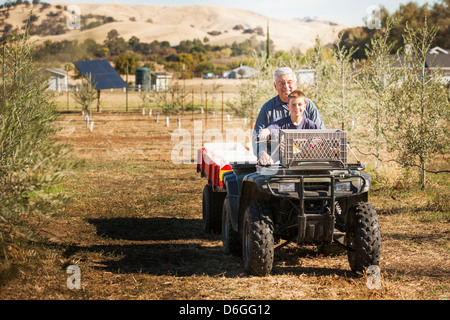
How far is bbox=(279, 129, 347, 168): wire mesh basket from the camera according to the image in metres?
6.12

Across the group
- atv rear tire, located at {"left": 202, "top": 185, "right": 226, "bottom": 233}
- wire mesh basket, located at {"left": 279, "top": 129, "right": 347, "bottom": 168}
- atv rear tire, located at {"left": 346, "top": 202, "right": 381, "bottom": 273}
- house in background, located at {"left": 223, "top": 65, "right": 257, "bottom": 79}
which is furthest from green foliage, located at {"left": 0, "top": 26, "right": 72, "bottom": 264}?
house in background, located at {"left": 223, "top": 65, "right": 257, "bottom": 79}

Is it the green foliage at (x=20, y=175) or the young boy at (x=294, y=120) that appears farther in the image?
the young boy at (x=294, y=120)

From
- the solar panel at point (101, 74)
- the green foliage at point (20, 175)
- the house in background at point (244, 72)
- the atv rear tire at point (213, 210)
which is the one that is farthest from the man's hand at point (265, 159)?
the solar panel at point (101, 74)

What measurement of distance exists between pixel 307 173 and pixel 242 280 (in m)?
1.44

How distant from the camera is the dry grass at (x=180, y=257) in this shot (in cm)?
617

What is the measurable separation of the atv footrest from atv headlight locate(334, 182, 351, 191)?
1.22 feet

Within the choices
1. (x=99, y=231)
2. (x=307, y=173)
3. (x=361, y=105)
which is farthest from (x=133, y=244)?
(x=361, y=105)

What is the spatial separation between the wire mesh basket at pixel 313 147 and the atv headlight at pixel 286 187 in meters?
0.20

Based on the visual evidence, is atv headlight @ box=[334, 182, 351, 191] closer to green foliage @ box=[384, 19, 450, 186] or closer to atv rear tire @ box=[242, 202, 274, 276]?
atv rear tire @ box=[242, 202, 274, 276]

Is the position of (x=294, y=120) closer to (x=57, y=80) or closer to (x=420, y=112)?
(x=420, y=112)

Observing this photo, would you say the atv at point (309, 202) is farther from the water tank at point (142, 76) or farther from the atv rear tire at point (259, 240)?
the water tank at point (142, 76)

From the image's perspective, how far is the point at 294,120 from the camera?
22.6 feet

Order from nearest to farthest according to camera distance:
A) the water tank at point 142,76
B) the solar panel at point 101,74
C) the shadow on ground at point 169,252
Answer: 1. the shadow on ground at point 169,252
2. the solar panel at point 101,74
3. the water tank at point 142,76

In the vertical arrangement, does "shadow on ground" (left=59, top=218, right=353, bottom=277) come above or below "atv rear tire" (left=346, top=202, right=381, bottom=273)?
below
